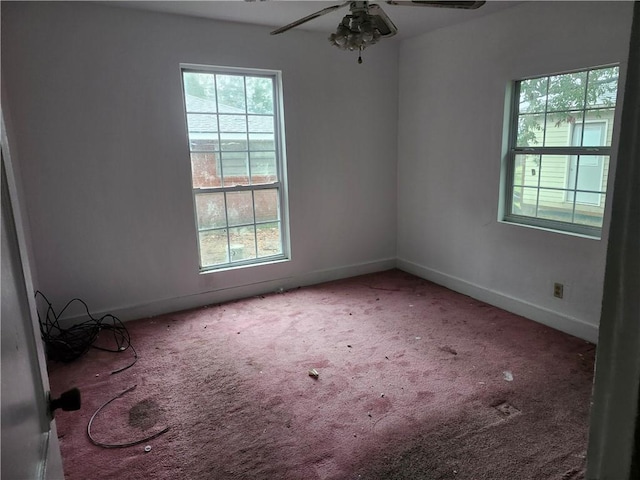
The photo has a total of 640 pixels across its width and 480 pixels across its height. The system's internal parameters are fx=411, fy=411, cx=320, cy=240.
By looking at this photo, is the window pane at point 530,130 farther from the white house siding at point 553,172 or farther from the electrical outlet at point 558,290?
the electrical outlet at point 558,290

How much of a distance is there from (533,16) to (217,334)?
11.2 feet

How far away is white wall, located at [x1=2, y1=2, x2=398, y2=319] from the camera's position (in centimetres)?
300

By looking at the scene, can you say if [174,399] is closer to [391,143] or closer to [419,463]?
[419,463]

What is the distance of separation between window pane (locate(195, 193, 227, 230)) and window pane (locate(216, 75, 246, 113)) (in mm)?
776

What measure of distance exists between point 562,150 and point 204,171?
115 inches

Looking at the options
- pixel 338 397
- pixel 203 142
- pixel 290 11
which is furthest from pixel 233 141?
pixel 338 397

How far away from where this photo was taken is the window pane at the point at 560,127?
9.78ft

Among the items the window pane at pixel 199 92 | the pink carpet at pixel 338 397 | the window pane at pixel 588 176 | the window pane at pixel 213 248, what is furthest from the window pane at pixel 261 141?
the window pane at pixel 588 176

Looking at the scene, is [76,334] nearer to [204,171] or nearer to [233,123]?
[204,171]

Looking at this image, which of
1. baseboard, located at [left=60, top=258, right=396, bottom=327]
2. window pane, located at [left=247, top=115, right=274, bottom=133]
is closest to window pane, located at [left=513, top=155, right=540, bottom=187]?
baseboard, located at [left=60, top=258, right=396, bottom=327]

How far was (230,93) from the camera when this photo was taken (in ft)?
12.1

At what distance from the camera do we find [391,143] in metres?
4.51

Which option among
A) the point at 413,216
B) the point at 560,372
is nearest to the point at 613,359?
the point at 560,372

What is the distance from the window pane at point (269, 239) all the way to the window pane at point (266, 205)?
0.23 feet
